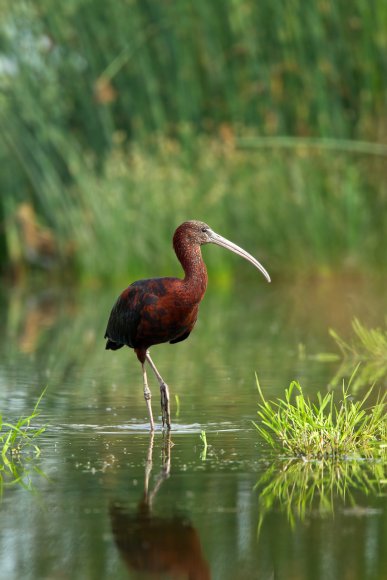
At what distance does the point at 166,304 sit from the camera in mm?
7387

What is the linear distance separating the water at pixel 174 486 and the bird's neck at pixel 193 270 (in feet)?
2.33

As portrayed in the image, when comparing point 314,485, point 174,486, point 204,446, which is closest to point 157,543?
point 174,486

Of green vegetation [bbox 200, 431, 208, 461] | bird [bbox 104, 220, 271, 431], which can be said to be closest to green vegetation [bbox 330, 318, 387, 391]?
bird [bbox 104, 220, 271, 431]

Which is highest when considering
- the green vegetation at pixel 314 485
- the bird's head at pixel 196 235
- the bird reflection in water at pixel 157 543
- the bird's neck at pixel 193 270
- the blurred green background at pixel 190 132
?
the blurred green background at pixel 190 132

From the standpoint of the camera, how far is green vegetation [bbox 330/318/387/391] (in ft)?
30.7

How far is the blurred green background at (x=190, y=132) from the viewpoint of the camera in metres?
19.9

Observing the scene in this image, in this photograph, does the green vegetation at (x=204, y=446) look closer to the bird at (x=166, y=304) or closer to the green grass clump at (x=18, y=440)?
the bird at (x=166, y=304)

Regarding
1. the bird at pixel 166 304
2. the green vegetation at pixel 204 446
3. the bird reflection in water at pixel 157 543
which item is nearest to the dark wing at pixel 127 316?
the bird at pixel 166 304

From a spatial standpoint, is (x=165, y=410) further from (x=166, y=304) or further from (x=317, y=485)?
(x=317, y=485)

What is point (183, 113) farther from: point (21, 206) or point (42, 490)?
point (42, 490)

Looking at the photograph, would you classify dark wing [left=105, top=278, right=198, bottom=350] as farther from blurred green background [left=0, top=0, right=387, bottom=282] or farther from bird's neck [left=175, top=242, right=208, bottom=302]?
blurred green background [left=0, top=0, right=387, bottom=282]

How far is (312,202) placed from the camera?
19.8 meters

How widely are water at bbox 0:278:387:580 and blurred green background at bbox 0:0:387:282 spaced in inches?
320

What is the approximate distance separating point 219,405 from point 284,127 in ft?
42.8
